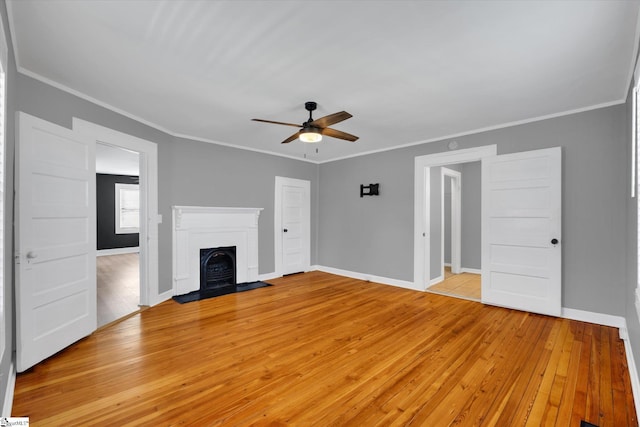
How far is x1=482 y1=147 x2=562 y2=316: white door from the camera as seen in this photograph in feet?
11.8

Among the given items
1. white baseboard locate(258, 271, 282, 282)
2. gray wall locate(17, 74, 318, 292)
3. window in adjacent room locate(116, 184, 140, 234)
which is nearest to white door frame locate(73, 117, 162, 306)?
gray wall locate(17, 74, 318, 292)

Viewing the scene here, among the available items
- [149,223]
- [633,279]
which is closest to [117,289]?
[149,223]

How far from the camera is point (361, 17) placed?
1.83 meters

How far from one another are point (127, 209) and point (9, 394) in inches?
329

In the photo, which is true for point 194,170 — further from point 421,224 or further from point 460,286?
point 460,286

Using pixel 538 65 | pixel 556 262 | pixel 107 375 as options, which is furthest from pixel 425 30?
pixel 107 375

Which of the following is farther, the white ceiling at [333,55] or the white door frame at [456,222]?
the white door frame at [456,222]

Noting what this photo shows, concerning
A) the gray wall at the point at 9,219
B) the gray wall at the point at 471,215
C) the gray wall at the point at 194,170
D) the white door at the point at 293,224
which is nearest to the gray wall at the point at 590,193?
the gray wall at the point at 471,215

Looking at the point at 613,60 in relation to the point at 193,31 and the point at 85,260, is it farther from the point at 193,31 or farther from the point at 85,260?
the point at 85,260

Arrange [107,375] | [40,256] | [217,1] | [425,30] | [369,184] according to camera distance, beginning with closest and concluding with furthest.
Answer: [217,1] → [425,30] → [107,375] → [40,256] → [369,184]

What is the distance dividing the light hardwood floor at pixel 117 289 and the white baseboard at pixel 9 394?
1.14m

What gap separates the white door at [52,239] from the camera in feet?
7.71

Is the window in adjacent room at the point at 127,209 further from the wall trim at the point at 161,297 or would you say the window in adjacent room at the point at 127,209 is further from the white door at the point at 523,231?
the white door at the point at 523,231

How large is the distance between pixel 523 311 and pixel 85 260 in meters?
5.20
